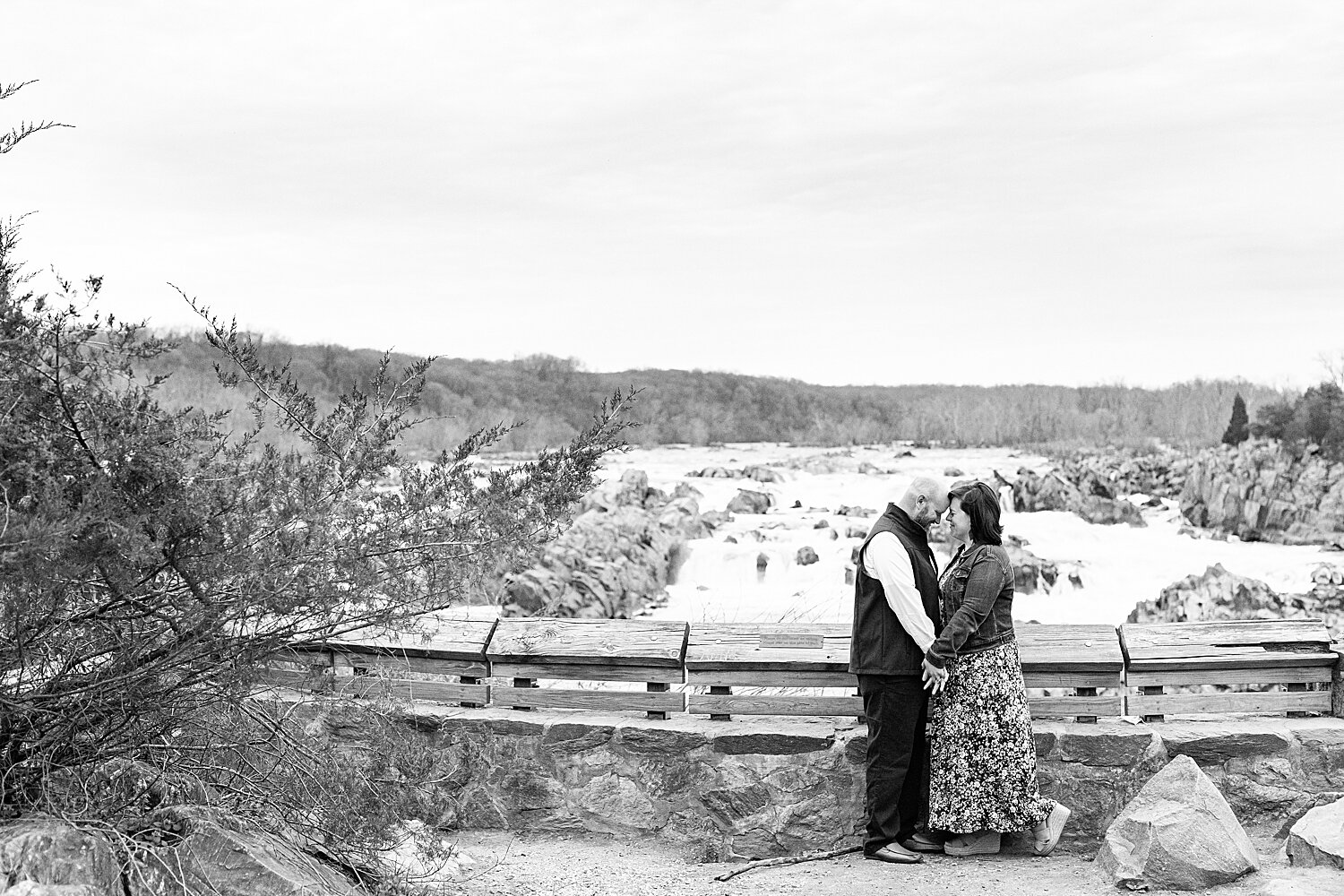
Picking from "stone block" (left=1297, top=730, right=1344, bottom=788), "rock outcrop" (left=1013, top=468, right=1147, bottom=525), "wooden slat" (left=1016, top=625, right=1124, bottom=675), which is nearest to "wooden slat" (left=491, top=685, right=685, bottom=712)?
"wooden slat" (left=1016, top=625, right=1124, bottom=675)

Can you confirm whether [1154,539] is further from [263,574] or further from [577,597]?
[263,574]

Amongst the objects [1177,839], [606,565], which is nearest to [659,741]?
[1177,839]

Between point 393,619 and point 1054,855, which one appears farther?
point 1054,855

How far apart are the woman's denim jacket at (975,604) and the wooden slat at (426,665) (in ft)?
7.42

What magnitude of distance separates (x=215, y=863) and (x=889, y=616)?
284 centimetres

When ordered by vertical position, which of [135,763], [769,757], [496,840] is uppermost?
[135,763]

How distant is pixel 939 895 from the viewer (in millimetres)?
4680

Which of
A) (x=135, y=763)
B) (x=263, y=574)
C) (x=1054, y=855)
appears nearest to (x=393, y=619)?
(x=263, y=574)

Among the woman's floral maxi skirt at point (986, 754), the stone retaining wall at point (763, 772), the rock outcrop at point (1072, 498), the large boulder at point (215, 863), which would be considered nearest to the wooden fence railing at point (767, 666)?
the stone retaining wall at point (763, 772)

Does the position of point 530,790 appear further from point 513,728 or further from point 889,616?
point 889,616

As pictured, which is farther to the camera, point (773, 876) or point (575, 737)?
point (575, 737)

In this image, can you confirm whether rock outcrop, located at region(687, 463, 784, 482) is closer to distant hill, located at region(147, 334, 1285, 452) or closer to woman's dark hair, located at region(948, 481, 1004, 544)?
distant hill, located at region(147, 334, 1285, 452)

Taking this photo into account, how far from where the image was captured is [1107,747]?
5293mm

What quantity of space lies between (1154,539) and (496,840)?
20065 mm
